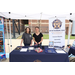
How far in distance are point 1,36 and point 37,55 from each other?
7.36 ft

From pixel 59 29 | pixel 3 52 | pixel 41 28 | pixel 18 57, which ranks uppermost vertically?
pixel 41 28

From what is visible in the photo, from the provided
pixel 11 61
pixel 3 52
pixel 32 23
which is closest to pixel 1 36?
pixel 3 52

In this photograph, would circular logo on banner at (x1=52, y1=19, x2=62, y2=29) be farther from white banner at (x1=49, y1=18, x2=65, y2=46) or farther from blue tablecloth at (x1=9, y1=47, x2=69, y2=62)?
blue tablecloth at (x1=9, y1=47, x2=69, y2=62)

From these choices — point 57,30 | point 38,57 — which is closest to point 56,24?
point 57,30

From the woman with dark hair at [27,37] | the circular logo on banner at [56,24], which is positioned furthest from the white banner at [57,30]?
the woman with dark hair at [27,37]

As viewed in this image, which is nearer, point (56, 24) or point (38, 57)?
point (38, 57)

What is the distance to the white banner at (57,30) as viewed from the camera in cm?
319

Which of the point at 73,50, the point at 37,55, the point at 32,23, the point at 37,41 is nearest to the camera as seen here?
the point at 37,55

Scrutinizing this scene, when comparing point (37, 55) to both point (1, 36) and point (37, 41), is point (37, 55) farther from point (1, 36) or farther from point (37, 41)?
point (1, 36)

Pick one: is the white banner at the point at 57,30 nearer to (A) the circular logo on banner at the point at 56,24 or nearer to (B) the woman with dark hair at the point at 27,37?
(A) the circular logo on banner at the point at 56,24

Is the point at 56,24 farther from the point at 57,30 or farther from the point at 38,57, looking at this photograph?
the point at 38,57

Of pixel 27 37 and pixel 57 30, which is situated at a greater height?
pixel 57 30

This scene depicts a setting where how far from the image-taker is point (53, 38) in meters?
3.34

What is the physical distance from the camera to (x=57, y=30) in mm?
3244
